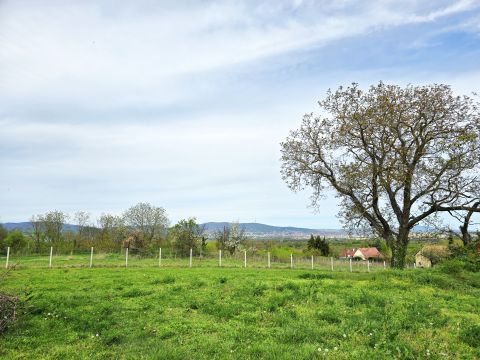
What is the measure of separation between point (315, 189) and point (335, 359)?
2431 cm

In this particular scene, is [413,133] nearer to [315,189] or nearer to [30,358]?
[315,189]

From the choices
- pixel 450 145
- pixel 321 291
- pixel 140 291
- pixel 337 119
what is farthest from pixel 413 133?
pixel 140 291

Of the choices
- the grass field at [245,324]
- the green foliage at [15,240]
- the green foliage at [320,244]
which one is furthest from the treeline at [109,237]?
the grass field at [245,324]

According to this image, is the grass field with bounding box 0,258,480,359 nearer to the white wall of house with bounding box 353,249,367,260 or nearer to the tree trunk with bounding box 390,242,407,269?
the tree trunk with bounding box 390,242,407,269

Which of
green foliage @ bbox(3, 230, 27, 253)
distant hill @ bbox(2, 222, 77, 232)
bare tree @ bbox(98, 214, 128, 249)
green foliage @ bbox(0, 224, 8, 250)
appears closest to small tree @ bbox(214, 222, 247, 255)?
bare tree @ bbox(98, 214, 128, 249)

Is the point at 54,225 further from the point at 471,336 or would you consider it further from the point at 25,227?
the point at 471,336

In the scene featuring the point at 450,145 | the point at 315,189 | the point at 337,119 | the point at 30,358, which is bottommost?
the point at 30,358

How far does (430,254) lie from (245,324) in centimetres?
4733

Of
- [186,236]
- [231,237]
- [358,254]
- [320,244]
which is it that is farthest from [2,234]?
[358,254]

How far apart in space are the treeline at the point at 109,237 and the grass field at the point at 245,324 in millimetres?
31843

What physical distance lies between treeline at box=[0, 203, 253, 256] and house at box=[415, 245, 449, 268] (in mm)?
24363

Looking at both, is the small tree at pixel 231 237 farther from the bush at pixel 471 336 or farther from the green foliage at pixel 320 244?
the bush at pixel 471 336

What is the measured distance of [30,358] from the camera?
288 inches

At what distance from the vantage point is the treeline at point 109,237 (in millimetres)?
45781
